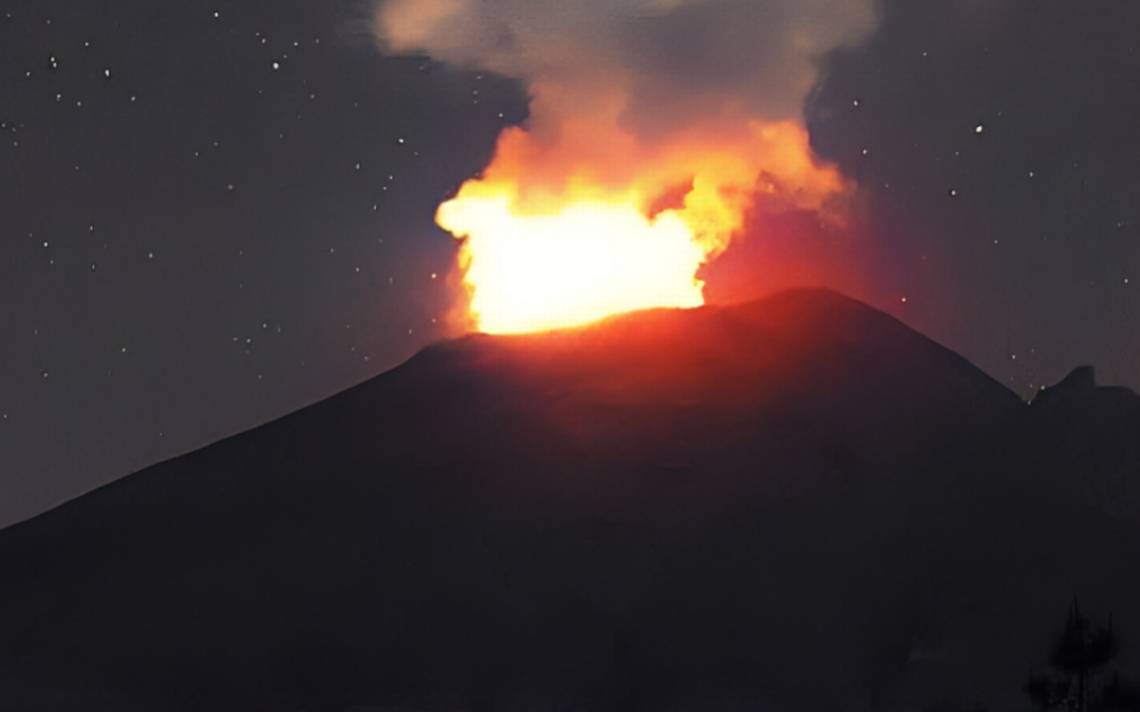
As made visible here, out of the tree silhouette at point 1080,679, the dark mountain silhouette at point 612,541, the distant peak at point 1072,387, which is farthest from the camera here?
the distant peak at point 1072,387

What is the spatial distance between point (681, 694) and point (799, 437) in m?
35.5

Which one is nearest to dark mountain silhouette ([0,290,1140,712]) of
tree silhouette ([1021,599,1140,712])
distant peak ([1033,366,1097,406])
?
distant peak ([1033,366,1097,406])

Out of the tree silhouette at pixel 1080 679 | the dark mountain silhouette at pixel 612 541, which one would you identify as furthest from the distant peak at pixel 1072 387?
the tree silhouette at pixel 1080 679

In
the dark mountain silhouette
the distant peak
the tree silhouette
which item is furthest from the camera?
the distant peak

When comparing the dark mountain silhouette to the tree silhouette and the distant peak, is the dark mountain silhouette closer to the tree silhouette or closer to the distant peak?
the distant peak

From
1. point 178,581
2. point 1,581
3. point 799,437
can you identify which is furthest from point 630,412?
point 1,581

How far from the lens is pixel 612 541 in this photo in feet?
310

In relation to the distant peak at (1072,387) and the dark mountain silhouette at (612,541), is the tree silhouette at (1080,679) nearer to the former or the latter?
the dark mountain silhouette at (612,541)

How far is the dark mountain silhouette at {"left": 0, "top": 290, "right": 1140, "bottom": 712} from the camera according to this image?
80562 millimetres

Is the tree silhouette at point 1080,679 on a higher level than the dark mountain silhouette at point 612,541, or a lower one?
lower

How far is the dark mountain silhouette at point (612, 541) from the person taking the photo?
80.6 metres

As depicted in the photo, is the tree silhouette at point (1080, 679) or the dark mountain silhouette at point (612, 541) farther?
the dark mountain silhouette at point (612, 541)

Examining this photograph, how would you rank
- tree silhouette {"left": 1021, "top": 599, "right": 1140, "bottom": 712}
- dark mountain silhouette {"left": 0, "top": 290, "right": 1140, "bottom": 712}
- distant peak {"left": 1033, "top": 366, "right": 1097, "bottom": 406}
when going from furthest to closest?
distant peak {"left": 1033, "top": 366, "right": 1097, "bottom": 406}
dark mountain silhouette {"left": 0, "top": 290, "right": 1140, "bottom": 712}
tree silhouette {"left": 1021, "top": 599, "right": 1140, "bottom": 712}

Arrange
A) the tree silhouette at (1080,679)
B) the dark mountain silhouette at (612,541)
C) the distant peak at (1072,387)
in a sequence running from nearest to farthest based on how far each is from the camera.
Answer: the tree silhouette at (1080,679) → the dark mountain silhouette at (612,541) → the distant peak at (1072,387)
